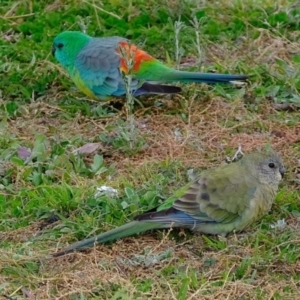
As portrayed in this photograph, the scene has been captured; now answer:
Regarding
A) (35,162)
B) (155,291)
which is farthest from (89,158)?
(155,291)

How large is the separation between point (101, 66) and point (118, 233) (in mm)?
1984

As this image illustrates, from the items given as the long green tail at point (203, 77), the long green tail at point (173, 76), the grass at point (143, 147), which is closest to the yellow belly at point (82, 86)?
the grass at point (143, 147)

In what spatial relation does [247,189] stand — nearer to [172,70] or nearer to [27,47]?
[172,70]

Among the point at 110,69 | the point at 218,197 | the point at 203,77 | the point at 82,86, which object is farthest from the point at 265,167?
the point at 82,86

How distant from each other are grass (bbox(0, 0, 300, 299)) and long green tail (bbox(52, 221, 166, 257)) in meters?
0.04

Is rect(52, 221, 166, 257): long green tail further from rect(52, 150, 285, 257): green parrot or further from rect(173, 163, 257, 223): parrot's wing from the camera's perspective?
rect(173, 163, 257, 223): parrot's wing

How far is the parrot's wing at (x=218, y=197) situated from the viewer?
4.64 metres

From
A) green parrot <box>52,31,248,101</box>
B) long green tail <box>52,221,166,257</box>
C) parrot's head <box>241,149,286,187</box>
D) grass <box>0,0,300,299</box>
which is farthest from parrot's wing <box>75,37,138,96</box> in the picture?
long green tail <box>52,221,166,257</box>

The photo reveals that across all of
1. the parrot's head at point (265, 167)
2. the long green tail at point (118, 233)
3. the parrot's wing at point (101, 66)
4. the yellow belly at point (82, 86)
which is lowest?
the yellow belly at point (82, 86)

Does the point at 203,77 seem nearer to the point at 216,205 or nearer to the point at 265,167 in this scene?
the point at 265,167

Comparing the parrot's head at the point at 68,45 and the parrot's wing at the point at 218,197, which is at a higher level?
the parrot's wing at the point at 218,197

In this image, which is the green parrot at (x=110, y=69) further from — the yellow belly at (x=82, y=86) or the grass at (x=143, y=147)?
the grass at (x=143, y=147)

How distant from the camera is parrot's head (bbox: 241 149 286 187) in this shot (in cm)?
483

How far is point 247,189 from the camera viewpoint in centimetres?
475
